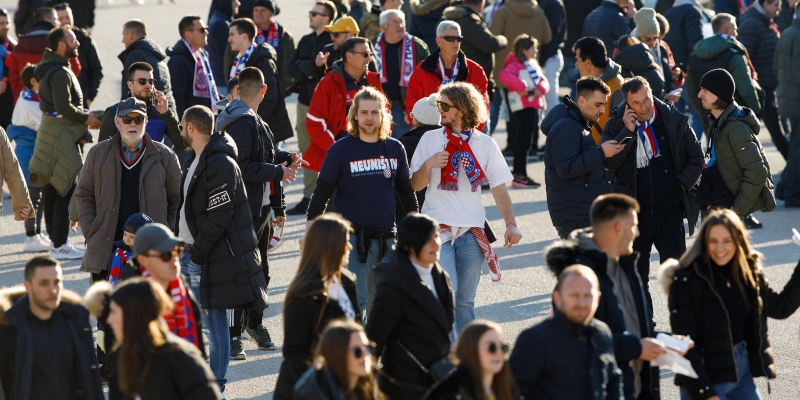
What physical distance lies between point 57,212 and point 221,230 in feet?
13.6

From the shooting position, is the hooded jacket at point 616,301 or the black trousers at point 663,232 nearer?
the hooded jacket at point 616,301

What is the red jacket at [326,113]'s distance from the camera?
976cm

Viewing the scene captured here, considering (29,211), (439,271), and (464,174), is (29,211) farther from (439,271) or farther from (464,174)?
(439,271)

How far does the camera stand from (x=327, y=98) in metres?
9.85

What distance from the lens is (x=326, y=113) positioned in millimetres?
9812

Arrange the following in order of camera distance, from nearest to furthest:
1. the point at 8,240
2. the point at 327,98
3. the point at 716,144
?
the point at 716,144 < the point at 327,98 < the point at 8,240

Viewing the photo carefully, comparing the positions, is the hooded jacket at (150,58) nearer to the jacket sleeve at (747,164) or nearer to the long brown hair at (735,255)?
the jacket sleeve at (747,164)

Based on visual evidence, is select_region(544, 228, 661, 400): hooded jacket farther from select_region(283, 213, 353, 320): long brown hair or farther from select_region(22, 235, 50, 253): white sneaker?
select_region(22, 235, 50, 253): white sneaker

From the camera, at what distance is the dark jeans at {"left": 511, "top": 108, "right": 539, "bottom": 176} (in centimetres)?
1328

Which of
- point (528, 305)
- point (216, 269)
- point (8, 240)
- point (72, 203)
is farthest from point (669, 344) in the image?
point (8, 240)

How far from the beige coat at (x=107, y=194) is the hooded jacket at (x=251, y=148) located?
0.74 m

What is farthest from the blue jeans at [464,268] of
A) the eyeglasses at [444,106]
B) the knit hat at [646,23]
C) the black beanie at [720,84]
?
the knit hat at [646,23]

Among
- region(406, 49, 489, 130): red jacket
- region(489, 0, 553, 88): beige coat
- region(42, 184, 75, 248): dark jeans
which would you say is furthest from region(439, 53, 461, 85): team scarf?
region(489, 0, 553, 88): beige coat

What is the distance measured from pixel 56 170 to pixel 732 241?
22.4 ft
